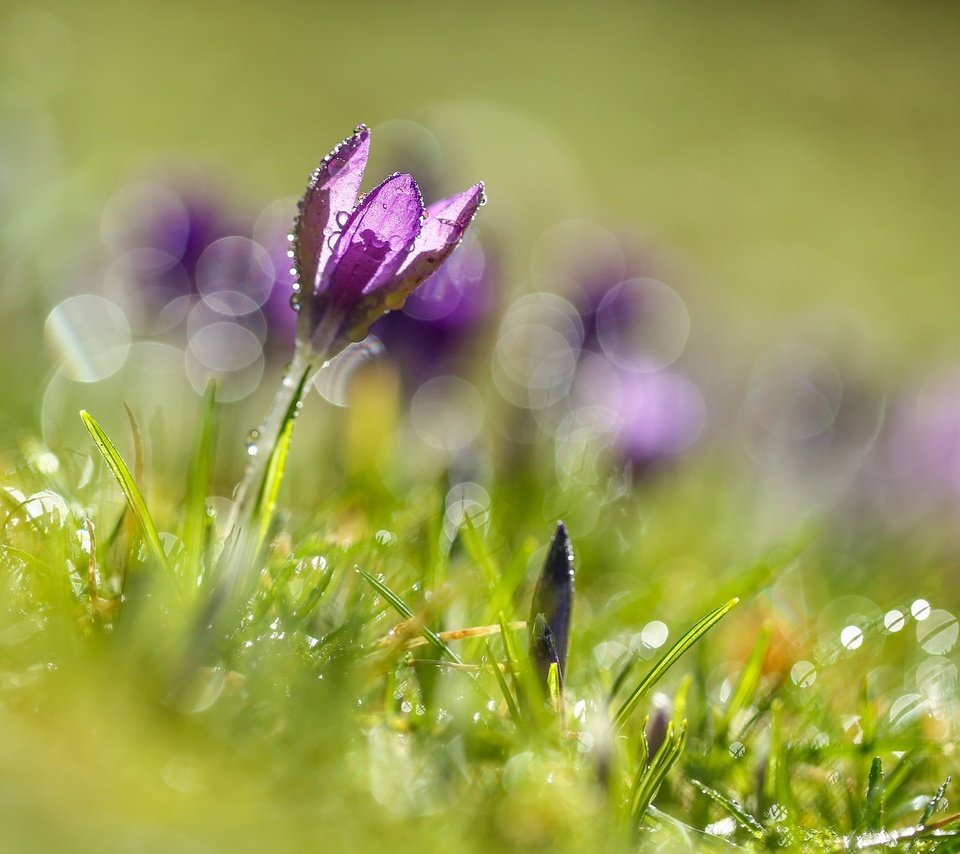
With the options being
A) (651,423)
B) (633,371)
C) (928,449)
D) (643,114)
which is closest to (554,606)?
(651,423)

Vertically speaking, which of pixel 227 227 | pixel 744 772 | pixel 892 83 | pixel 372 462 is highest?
pixel 892 83

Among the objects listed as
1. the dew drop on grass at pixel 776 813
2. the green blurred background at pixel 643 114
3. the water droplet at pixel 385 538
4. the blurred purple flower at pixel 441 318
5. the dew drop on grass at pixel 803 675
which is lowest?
the dew drop on grass at pixel 776 813

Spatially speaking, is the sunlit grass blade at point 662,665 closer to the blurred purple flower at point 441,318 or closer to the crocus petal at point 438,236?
the crocus petal at point 438,236

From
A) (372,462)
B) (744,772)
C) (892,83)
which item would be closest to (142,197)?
(372,462)

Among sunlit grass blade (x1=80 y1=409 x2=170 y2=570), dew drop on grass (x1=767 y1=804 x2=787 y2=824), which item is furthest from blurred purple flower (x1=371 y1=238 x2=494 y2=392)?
dew drop on grass (x1=767 y1=804 x2=787 y2=824)

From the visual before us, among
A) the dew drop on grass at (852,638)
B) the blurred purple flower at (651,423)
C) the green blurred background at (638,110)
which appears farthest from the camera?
the green blurred background at (638,110)

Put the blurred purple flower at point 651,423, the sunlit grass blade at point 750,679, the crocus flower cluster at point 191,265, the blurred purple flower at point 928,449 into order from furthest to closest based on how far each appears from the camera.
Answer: the blurred purple flower at point 928,449 → the crocus flower cluster at point 191,265 → the blurred purple flower at point 651,423 → the sunlit grass blade at point 750,679

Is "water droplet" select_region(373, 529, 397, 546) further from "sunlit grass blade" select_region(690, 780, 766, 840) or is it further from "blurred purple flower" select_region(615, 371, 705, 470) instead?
"blurred purple flower" select_region(615, 371, 705, 470)

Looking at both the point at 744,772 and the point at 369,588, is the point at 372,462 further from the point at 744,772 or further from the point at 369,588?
the point at 744,772

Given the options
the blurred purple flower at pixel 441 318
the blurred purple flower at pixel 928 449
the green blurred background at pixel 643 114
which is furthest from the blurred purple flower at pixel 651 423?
the green blurred background at pixel 643 114
